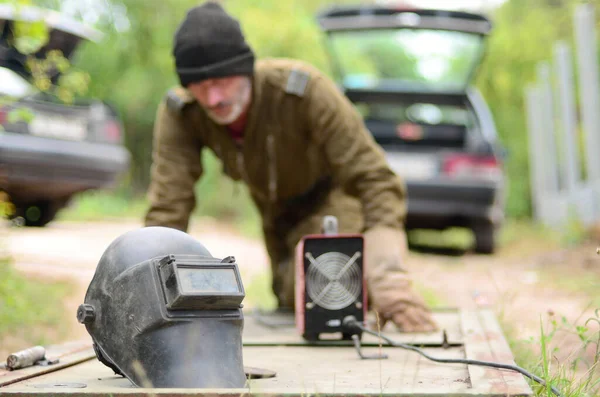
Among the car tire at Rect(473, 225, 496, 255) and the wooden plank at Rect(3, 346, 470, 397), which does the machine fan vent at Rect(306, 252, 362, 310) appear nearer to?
the wooden plank at Rect(3, 346, 470, 397)

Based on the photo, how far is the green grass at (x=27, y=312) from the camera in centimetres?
460

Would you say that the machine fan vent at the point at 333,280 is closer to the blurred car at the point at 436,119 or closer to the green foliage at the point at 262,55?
the blurred car at the point at 436,119

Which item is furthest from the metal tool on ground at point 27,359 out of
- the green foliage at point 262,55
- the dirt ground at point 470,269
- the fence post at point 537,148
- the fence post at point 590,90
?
the fence post at point 537,148

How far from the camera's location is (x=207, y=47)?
405 cm

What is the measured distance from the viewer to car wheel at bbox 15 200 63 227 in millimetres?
8578

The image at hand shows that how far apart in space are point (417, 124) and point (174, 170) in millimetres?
7215

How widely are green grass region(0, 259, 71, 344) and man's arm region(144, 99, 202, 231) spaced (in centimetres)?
77

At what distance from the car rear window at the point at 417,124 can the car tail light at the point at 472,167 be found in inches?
42.1

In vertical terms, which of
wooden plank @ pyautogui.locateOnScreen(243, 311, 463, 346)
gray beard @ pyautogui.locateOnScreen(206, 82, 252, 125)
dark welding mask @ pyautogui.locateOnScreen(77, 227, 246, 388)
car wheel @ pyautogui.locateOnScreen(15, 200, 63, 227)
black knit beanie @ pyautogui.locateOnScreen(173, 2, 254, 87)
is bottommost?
car wheel @ pyautogui.locateOnScreen(15, 200, 63, 227)

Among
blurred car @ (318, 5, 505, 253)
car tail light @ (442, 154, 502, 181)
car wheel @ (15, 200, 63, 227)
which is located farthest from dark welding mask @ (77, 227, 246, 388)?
car tail light @ (442, 154, 502, 181)

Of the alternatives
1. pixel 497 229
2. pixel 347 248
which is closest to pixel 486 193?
pixel 497 229

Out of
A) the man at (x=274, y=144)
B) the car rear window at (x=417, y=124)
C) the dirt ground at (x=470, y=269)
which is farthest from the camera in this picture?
the car rear window at (x=417, y=124)

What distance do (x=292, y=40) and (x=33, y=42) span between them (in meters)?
13.8

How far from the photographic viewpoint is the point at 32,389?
8.32ft
